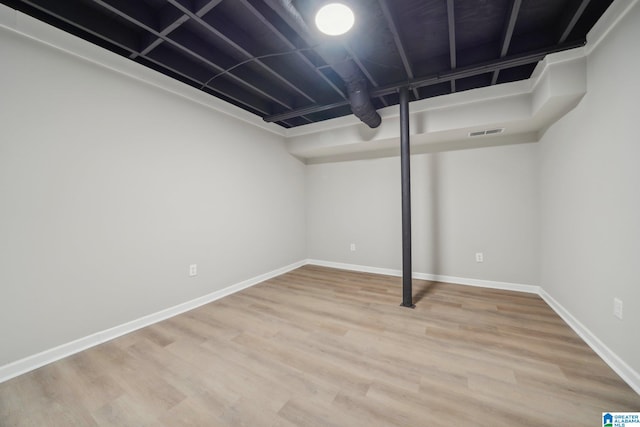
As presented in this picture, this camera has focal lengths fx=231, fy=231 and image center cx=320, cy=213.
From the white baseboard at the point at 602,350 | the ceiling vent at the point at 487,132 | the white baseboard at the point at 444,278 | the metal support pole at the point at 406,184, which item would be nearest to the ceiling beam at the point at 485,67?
the metal support pole at the point at 406,184

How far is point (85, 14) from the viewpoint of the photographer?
5.83 ft

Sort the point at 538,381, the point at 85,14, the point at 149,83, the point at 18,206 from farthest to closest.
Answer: the point at 149,83 < the point at 85,14 < the point at 18,206 < the point at 538,381

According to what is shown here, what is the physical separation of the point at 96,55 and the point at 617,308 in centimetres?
449

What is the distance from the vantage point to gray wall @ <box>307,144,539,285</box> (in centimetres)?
308

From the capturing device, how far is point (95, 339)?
6.52ft

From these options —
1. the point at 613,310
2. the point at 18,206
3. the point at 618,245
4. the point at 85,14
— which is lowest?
the point at 613,310

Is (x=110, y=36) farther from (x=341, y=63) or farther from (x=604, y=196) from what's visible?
(x=604, y=196)

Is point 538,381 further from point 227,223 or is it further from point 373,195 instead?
point 227,223

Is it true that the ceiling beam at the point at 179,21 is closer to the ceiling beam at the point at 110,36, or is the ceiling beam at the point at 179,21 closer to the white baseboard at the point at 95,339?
the ceiling beam at the point at 110,36

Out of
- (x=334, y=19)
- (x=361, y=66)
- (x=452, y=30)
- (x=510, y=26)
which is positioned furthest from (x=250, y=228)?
(x=510, y=26)

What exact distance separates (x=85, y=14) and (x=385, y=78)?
110 inches

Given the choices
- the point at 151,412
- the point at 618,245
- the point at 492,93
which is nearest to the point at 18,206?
the point at 151,412

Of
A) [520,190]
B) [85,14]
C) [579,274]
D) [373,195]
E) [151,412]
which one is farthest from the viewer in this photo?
[373,195]

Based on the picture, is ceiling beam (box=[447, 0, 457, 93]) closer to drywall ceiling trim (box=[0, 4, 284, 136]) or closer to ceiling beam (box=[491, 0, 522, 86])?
ceiling beam (box=[491, 0, 522, 86])
